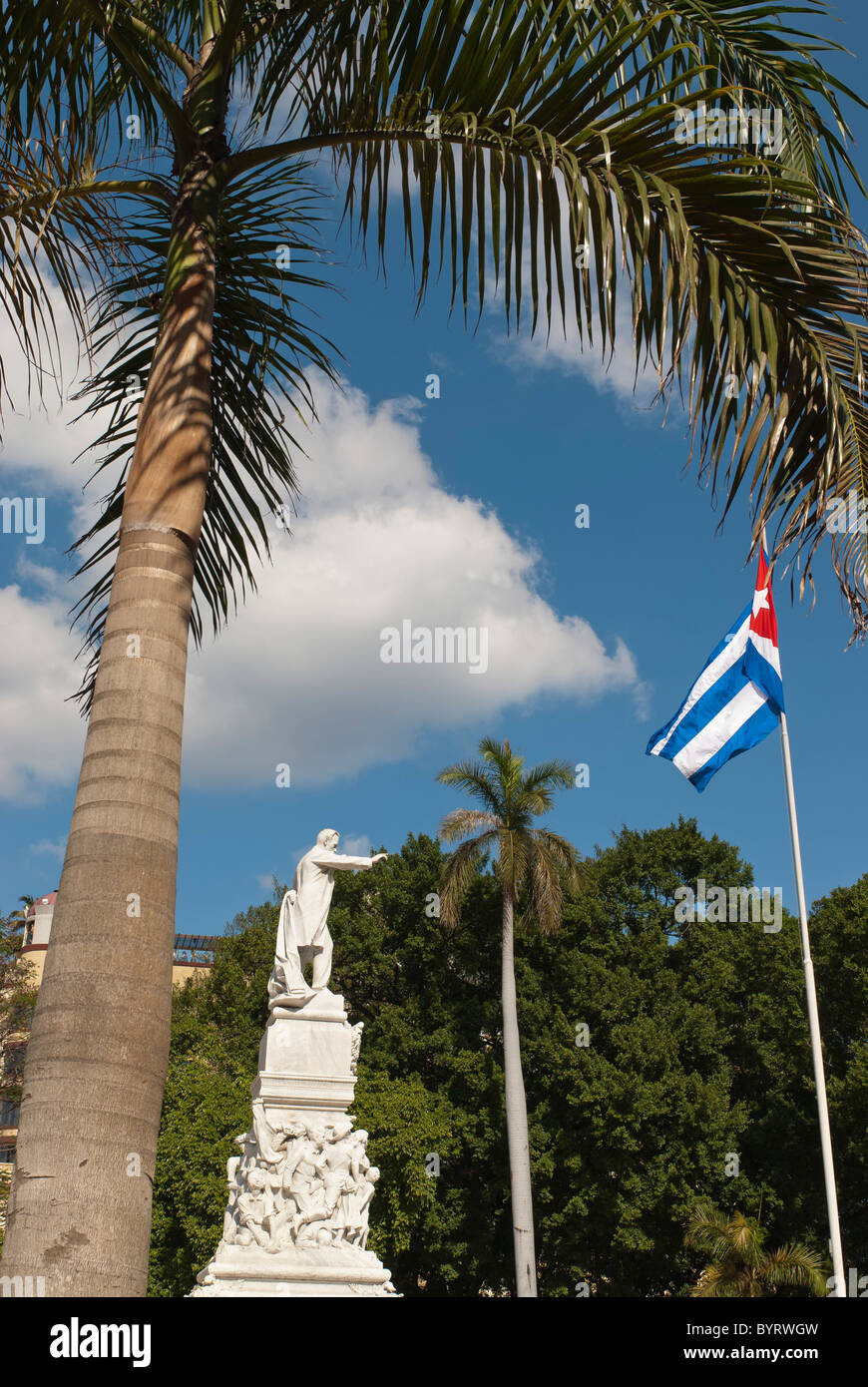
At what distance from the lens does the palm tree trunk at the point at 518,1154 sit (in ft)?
72.6

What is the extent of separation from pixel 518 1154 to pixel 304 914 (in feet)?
44.4

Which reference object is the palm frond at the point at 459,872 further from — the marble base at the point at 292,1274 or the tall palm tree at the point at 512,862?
the marble base at the point at 292,1274

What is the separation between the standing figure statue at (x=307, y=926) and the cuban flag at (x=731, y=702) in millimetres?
3955

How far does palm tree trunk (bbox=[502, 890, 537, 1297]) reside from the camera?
22.1 metres

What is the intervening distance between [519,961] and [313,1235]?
18.7m

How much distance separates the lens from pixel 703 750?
43.6 feet

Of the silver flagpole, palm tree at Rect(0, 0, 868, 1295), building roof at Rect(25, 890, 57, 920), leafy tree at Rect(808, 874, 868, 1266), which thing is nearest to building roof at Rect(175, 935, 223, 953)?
building roof at Rect(25, 890, 57, 920)

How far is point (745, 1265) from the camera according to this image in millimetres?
20094

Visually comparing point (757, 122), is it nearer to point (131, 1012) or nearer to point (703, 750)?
point (131, 1012)

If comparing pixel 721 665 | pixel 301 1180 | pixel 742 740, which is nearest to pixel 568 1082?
pixel 742 740

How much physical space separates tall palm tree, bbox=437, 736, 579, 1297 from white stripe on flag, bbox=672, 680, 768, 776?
12.2 meters

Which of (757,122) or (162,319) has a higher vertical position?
(757,122)

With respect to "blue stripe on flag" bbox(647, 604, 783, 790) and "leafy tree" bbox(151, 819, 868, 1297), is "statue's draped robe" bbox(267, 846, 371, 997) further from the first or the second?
"leafy tree" bbox(151, 819, 868, 1297)
